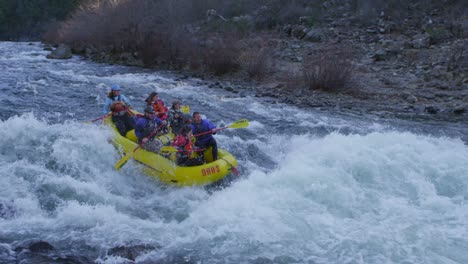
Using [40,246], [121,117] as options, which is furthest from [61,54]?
[40,246]

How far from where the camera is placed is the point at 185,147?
312 inches

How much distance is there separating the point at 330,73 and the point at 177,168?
24.9 feet

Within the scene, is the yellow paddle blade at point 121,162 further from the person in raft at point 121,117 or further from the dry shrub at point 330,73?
the dry shrub at point 330,73

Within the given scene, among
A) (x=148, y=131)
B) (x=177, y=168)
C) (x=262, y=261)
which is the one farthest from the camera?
(x=148, y=131)

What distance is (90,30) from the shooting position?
820 inches

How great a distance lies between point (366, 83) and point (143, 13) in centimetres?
1079

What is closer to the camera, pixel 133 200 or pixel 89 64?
pixel 133 200

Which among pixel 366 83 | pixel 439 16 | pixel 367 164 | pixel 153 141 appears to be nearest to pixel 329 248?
pixel 367 164

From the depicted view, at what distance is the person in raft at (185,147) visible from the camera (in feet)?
25.9

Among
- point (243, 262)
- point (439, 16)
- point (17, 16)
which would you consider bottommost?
point (17, 16)

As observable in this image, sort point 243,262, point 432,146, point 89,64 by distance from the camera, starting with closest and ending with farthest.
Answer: point 243,262 < point 432,146 < point 89,64

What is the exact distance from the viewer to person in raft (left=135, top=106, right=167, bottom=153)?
7.92 m

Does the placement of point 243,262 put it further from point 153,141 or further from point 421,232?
point 153,141

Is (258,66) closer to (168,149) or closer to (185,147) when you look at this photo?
(185,147)
